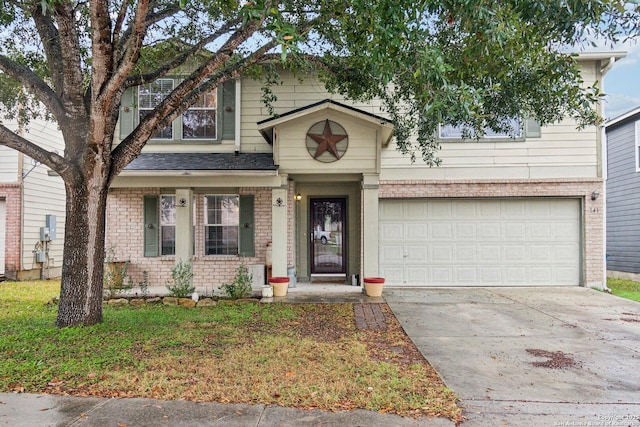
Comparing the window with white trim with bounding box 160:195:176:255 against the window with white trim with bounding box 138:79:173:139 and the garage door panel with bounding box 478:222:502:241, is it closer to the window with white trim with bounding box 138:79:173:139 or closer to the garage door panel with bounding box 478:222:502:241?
the window with white trim with bounding box 138:79:173:139

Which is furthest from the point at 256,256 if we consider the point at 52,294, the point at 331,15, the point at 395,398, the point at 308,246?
the point at 395,398

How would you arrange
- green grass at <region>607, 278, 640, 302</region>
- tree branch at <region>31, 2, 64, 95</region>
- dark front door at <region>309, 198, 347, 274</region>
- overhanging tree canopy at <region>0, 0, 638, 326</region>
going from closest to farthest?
overhanging tree canopy at <region>0, 0, 638, 326</region> → tree branch at <region>31, 2, 64, 95</region> → green grass at <region>607, 278, 640, 302</region> → dark front door at <region>309, 198, 347, 274</region>

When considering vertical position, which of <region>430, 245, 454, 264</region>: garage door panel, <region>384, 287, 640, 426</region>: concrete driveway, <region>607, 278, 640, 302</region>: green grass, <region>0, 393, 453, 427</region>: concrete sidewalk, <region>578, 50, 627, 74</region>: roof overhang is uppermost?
<region>578, 50, 627, 74</region>: roof overhang

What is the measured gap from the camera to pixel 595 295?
9656 mm

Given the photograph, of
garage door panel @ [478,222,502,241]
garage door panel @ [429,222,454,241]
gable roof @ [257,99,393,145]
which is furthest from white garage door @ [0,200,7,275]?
garage door panel @ [478,222,502,241]

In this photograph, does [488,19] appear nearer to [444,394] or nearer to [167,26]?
[444,394]

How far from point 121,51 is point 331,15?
3366mm

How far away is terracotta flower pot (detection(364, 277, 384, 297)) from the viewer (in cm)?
918

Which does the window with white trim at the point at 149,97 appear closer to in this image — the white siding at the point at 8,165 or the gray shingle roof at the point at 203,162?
the gray shingle roof at the point at 203,162

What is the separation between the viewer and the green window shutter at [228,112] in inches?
422

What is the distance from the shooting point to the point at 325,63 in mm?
7594

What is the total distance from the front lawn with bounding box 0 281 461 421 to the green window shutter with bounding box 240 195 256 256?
326cm

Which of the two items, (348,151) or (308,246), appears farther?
(308,246)

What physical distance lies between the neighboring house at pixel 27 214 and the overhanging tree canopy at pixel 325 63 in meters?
6.17
